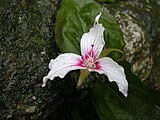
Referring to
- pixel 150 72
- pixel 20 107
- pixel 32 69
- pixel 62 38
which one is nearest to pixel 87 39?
pixel 62 38

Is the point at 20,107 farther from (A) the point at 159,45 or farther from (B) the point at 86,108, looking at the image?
(A) the point at 159,45

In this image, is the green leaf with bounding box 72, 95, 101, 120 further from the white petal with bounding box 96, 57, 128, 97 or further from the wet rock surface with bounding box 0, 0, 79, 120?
the white petal with bounding box 96, 57, 128, 97

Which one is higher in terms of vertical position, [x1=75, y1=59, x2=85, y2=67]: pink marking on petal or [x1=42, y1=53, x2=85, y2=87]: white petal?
[x1=42, y1=53, x2=85, y2=87]: white petal

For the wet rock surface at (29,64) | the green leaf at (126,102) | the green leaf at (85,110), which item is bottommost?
the green leaf at (85,110)

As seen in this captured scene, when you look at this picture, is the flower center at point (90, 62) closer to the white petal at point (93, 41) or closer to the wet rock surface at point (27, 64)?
the white petal at point (93, 41)

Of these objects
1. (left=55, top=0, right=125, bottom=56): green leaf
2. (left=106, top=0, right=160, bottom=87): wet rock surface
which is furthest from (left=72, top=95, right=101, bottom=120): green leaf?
(left=106, top=0, right=160, bottom=87): wet rock surface

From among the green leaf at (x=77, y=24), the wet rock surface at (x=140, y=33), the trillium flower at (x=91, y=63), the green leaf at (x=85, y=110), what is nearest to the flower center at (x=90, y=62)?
the trillium flower at (x=91, y=63)

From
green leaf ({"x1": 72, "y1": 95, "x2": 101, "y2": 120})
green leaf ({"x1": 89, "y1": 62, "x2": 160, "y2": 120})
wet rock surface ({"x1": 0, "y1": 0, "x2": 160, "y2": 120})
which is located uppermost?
wet rock surface ({"x1": 0, "y1": 0, "x2": 160, "y2": 120})
